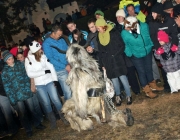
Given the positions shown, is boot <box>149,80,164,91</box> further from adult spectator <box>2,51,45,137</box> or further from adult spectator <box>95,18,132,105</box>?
adult spectator <box>2,51,45,137</box>

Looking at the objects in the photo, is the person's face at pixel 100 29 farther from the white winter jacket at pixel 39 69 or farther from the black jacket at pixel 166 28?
the white winter jacket at pixel 39 69

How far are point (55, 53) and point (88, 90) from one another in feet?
4.99

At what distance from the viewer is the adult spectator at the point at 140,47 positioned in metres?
5.39

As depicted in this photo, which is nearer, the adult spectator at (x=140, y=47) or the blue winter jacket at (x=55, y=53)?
the adult spectator at (x=140, y=47)

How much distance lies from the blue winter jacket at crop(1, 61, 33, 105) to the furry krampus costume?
153cm

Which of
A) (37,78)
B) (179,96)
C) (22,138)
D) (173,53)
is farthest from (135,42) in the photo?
(22,138)

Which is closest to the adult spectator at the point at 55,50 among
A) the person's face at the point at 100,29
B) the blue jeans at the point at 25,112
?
the person's face at the point at 100,29

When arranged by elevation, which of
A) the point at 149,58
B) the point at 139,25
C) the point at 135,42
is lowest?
the point at 149,58

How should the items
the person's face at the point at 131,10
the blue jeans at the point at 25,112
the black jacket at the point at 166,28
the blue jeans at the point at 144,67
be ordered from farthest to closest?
the person's face at the point at 131,10 → the blue jeans at the point at 25,112 → the blue jeans at the point at 144,67 → the black jacket at the point at 166,28

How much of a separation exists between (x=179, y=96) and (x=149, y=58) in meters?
1.14

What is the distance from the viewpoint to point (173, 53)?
17.3 feet

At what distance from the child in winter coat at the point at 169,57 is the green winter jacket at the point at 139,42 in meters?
0.30

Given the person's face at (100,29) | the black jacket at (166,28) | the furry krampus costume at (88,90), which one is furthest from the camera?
the person's face at (100,29)

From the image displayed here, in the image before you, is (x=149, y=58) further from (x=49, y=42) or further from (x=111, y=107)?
(x=49, y=42)
